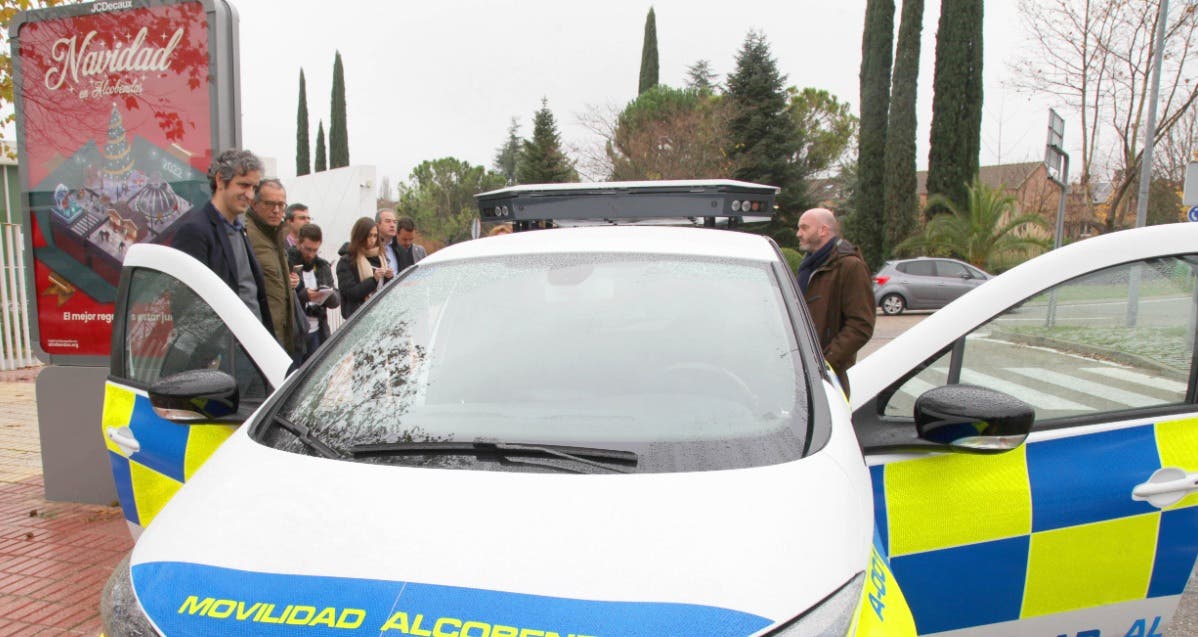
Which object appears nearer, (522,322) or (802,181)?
(522,322)

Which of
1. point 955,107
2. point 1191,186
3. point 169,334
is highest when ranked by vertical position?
point 955,107

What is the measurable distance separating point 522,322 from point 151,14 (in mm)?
3792

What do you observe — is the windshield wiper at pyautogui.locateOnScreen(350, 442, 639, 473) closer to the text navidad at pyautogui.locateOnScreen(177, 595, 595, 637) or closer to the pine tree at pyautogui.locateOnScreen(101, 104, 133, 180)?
the text navidad at pyautogui.locateOnScreen(177, 595, 595, 637)

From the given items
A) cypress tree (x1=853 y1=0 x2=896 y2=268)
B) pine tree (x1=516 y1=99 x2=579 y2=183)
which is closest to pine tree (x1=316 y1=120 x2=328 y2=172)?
pine tree (x1=516 y1=99 x2=579 y2=183)

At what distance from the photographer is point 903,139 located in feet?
97.6

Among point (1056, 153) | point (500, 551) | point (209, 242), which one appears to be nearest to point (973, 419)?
point (500, 551)

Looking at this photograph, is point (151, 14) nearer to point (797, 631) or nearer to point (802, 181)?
point (797, 631)

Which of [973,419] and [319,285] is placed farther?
[319,285]

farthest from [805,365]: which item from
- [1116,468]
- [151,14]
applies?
[151,14]

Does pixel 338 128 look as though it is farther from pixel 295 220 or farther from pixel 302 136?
pixel 295 220

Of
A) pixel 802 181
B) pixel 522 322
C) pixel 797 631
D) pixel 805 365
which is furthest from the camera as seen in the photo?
pixel 802 181

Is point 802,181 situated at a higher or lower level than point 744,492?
higher

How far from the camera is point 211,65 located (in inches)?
186

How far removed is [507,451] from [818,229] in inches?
151
